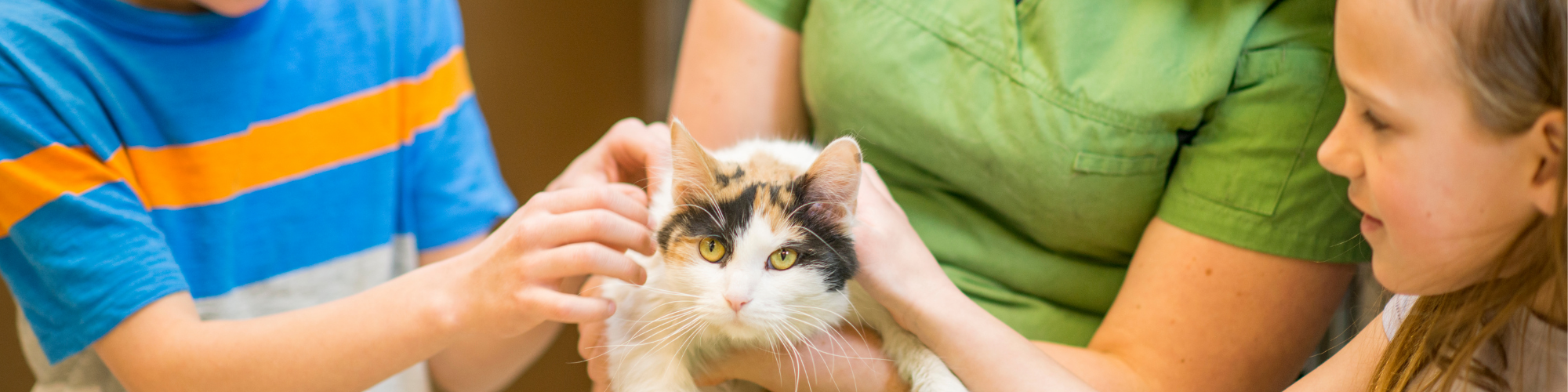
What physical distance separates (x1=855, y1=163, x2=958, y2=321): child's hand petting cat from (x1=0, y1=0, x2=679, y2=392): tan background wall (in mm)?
1059

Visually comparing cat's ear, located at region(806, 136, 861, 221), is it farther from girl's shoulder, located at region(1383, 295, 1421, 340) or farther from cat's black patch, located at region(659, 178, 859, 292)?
girl's shoulder, located at region(1383, 295, 1421, 340)

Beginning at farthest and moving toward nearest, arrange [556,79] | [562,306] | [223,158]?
1. [556,79]
2. [223,158]
3. [562,306]

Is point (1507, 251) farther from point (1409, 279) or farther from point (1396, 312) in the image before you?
point (1396, 312)

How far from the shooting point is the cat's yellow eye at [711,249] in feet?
2.50

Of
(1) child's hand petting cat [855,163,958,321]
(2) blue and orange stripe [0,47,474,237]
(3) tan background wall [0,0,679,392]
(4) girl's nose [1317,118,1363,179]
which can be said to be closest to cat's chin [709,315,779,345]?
(1) child's hand petting cat [855,163,958,321]

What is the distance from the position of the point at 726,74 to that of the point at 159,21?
2.11 ft

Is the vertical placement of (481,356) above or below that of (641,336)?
below

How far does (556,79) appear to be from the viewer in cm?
193

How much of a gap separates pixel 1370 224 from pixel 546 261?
697 millimetres

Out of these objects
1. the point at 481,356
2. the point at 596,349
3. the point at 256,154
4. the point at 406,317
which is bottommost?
the point at 481,356

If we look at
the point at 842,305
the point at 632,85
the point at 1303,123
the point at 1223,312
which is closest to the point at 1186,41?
→ the point at 1303,123

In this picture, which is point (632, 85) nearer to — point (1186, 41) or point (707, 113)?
point (707, 113)

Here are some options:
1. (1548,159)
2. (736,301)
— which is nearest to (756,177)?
(736,301)

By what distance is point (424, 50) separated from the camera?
1151 millimetres
